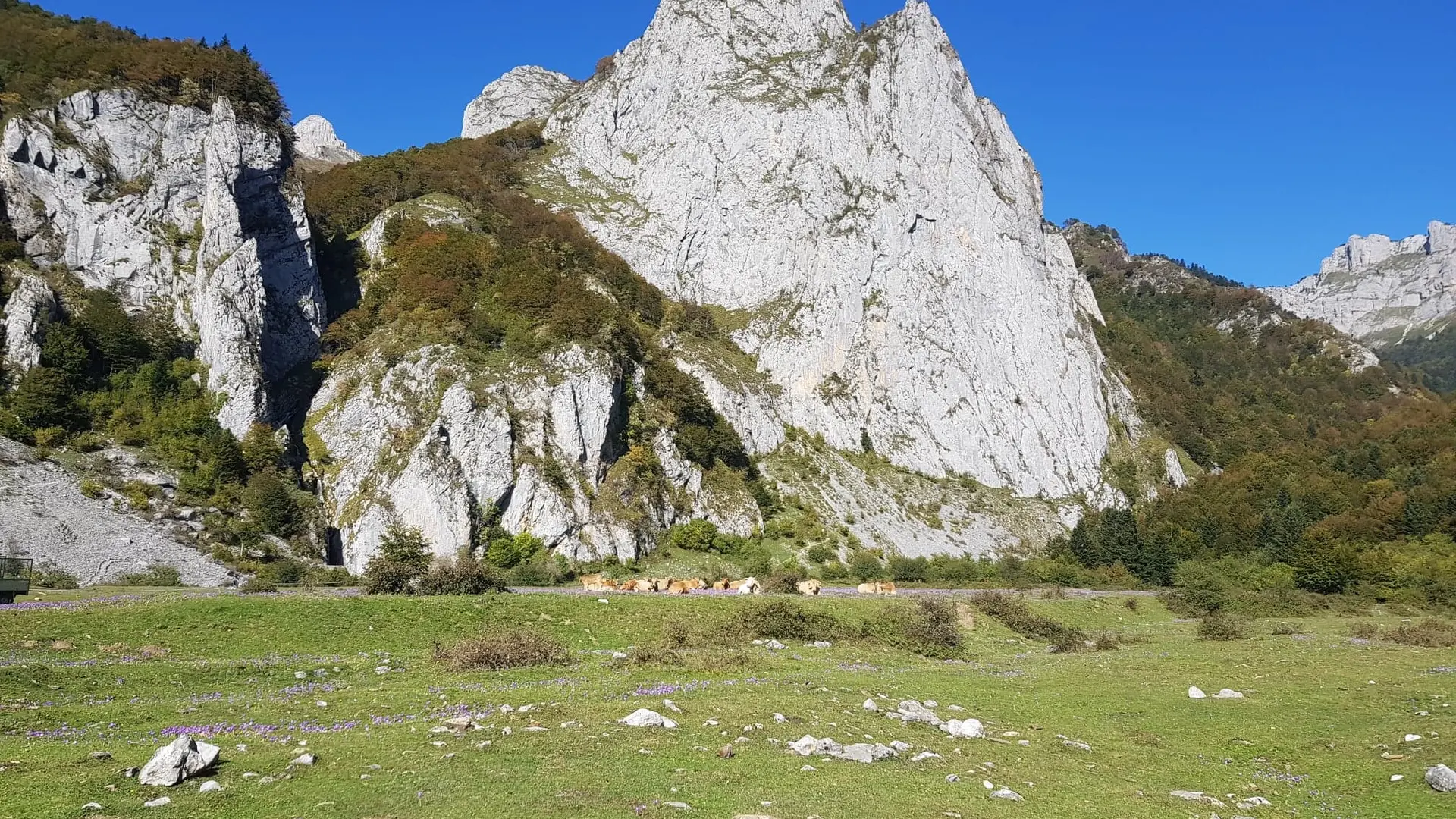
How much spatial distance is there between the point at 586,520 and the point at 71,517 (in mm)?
30564

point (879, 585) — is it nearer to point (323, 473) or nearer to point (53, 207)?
point (323, 473)

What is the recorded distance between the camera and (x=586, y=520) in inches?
2299

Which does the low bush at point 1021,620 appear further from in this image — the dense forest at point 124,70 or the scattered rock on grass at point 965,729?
the dense forest at point 124,70

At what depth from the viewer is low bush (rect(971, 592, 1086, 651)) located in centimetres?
3634

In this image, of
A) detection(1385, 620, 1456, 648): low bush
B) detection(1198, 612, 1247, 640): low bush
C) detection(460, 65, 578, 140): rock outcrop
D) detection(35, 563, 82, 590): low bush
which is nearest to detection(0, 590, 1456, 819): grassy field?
detection(1385, 620, 1456, 648): low bush

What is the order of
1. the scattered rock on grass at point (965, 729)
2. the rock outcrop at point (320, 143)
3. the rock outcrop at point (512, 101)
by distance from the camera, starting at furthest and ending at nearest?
the rock outcrop at point (320, 143) < the rock outcrop at point (512, 101) < the scattered rock on grass at point (965, 729)

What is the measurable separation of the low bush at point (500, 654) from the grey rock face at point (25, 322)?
46980 millimetres

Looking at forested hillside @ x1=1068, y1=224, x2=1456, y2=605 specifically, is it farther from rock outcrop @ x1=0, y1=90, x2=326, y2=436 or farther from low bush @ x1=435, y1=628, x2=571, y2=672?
rock outcrop @ x1=0, y1=90, x2=326, y2=436

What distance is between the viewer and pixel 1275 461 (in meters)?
100

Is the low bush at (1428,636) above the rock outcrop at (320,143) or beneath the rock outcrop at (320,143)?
beneath

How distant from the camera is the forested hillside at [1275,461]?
61.4 m

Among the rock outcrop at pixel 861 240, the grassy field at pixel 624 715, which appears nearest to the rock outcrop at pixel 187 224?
the grassy field at pixel 624 715

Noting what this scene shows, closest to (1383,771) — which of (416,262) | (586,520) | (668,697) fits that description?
(668,697)

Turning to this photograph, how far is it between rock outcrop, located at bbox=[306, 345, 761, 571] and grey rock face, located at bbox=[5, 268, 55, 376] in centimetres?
1714
